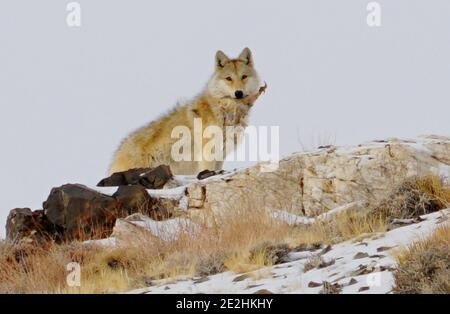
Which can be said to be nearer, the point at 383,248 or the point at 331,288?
the point at 331,288

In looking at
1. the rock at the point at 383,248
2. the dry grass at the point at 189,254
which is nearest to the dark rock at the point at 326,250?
the dry grass at the point at 189,254

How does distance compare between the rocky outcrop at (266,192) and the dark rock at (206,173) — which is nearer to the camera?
the rocky outcrop at (266,192)

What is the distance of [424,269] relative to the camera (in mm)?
7980

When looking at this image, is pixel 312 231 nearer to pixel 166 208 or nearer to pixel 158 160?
pixel 166 208

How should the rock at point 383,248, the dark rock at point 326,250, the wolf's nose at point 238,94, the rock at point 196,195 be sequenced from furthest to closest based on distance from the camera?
the wolf's nose at point 238,94
the rock at point 196,195
the dark rock at point 326,250
the rock at point 383,248

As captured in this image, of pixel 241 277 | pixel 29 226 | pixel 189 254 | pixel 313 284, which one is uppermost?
pixel 313 284

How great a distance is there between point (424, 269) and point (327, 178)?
5547mm

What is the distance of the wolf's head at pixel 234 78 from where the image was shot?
58.8 ft

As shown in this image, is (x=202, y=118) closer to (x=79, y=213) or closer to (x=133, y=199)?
(x=133, y=199)

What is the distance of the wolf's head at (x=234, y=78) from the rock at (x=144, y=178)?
127 inches

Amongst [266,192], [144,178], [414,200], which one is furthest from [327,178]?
[144,178]

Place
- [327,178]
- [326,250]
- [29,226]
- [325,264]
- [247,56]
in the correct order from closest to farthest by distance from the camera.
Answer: [325,264] → [326,250] → [327,178] → [29,226] → [247,56]

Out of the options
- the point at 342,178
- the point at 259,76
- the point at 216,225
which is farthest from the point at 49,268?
the point at 259,76

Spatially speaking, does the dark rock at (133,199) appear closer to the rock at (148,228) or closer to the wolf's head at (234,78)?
the rock at (148,228)
